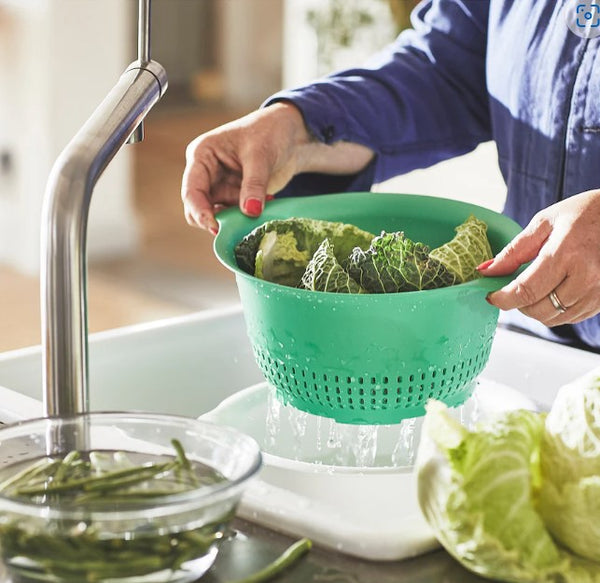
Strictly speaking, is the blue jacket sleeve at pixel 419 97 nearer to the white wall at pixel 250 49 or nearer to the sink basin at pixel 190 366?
the sink basin at pixel 190 366

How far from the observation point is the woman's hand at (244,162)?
3.85ft

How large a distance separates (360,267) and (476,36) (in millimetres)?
630

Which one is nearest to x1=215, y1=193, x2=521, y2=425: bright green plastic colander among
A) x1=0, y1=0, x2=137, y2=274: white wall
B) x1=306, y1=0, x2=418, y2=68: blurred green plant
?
x1=306, y1=0, x2=418, y2=68: blurred green plant

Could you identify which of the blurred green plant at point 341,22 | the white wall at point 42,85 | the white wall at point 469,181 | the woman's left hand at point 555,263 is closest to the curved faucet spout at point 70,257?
the woman's left hand at point 555,263

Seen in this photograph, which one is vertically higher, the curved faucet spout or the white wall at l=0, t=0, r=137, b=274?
the curved faucet spout

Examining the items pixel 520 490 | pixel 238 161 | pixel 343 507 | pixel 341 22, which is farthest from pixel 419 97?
pixel 341 22

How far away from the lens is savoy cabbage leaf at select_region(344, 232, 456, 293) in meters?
0.94

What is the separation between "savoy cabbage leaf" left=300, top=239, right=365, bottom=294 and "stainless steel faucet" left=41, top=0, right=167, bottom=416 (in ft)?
0.80

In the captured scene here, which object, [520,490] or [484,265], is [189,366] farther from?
[520,490]

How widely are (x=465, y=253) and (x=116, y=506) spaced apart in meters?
0.49

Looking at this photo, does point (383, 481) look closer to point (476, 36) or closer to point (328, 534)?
point (328, 534)

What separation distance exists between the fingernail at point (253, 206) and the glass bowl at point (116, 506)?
41 centimetres

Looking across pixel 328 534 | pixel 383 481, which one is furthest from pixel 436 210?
pixel 328 534

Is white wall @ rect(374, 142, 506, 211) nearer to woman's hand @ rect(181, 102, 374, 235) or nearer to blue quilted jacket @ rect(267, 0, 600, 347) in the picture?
blue quilted jacket @ rect(267, 0, 600, 347)
